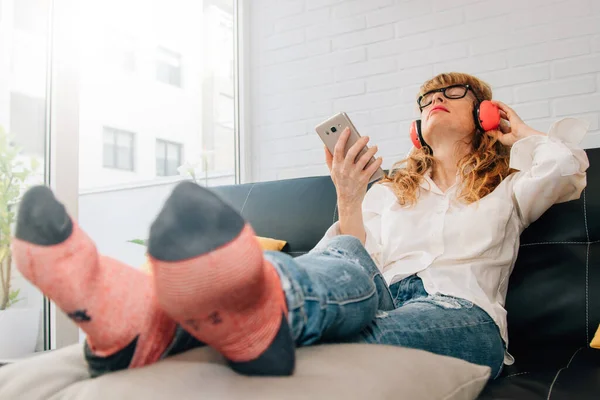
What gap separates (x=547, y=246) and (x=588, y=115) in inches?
36.3

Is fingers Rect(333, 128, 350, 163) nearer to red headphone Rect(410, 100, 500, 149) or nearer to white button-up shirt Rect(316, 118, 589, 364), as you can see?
white button-up shirt Rect(316, 118, 589, 364)

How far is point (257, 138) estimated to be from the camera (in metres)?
3.00

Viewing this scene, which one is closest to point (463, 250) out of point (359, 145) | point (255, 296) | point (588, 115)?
point (359, 145)

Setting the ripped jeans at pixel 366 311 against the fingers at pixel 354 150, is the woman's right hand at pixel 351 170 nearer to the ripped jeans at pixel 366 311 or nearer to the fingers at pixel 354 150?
the fingers at pixel 354 150

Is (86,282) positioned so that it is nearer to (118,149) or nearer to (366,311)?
(366,311)

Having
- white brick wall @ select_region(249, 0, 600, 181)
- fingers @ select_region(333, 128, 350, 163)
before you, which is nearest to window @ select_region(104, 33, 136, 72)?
white brick wall @ select_region(249, 0, 600, 181)

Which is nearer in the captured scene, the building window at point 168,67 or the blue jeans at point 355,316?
the blue jeans at point 355,316

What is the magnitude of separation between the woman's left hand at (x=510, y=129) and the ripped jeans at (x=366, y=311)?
0.48 m

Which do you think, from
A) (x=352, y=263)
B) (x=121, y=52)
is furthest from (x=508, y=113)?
(x=121, y=52)

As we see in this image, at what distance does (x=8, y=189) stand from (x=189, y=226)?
5.98 feet

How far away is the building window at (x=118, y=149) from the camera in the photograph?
2.67m

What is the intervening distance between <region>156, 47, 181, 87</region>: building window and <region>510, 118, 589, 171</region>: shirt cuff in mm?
1965

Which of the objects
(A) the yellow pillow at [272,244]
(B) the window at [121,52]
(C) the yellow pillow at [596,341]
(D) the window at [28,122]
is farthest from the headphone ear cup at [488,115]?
(B) the window at [121,52]

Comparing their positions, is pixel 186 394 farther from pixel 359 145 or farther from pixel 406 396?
pixel 359 145
